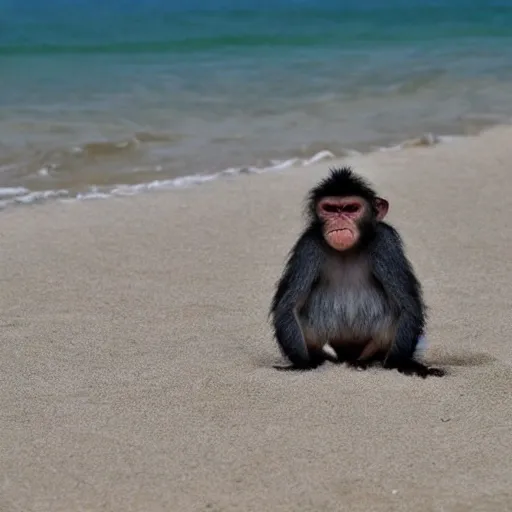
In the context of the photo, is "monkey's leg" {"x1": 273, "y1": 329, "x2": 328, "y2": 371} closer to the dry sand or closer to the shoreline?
the dry sand

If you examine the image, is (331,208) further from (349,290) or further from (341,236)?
(349,290)

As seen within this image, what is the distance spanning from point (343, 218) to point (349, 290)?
0.33m

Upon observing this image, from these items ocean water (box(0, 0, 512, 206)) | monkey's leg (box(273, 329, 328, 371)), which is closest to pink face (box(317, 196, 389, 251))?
monkey's leg (box(273, 329, 328, 371))

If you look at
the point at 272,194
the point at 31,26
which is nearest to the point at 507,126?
the point at 272,194

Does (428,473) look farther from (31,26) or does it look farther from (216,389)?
(31,26)

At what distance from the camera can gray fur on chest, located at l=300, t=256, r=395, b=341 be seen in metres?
4.41

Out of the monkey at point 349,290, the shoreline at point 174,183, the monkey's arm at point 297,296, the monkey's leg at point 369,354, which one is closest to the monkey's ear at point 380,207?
the monkey at point 349,290

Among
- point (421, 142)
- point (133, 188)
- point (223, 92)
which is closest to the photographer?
point (133, 188)

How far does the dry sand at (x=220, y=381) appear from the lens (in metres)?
3.41

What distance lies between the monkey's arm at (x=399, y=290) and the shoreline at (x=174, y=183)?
3.86 m

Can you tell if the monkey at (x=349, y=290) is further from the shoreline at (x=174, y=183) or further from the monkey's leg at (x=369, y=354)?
the shoreline at (x=174, y=183)

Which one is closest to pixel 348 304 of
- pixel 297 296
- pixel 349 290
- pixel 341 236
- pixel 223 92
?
pixel 349 290

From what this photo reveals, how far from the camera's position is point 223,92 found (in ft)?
45.8

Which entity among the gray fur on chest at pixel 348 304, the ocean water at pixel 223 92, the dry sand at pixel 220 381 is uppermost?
the gray fur on chest at pixel 348 304
